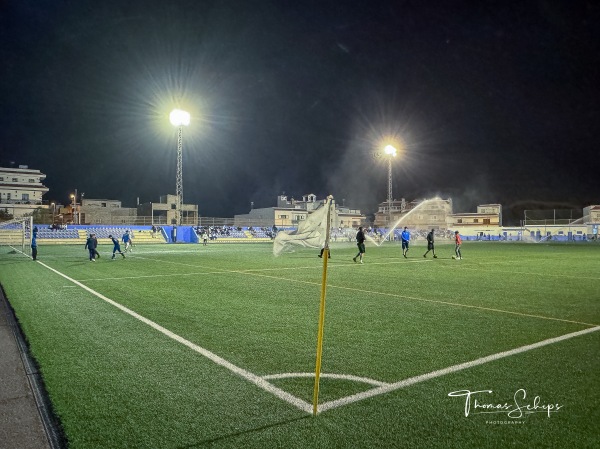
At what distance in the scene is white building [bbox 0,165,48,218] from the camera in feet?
225

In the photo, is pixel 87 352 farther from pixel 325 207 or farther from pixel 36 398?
pixel 325 207

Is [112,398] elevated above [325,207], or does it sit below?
below

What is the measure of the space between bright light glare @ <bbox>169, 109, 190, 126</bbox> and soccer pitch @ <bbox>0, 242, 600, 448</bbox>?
120 ft

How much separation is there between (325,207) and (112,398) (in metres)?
3.11

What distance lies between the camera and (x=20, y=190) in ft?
236

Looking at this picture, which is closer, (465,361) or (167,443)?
(167,443)

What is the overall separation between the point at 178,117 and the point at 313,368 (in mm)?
44204

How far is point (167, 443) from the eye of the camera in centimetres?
351

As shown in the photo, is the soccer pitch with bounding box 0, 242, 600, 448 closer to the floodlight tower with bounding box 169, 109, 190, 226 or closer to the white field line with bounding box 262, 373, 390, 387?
the white field line with bounding box 262, 373, 390, 387

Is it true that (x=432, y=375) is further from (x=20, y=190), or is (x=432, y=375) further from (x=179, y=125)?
(x=20, y=190)

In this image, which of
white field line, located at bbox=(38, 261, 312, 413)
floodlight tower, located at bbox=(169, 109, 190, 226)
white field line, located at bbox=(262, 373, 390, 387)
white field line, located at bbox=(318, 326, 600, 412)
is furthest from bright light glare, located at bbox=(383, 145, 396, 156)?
white field line, located at bbox=(262, 373, 390, 387)

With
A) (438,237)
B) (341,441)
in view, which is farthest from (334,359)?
(438,237)

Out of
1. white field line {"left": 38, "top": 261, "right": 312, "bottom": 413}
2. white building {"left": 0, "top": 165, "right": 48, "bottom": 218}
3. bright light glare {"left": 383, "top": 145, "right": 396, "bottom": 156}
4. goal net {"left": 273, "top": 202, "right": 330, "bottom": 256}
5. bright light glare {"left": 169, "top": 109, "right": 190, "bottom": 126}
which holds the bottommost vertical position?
white field line {"left": 38, "top": 261, "right": 312, "bottom": 413}

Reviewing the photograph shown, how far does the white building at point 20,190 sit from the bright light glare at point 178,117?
3893cm
